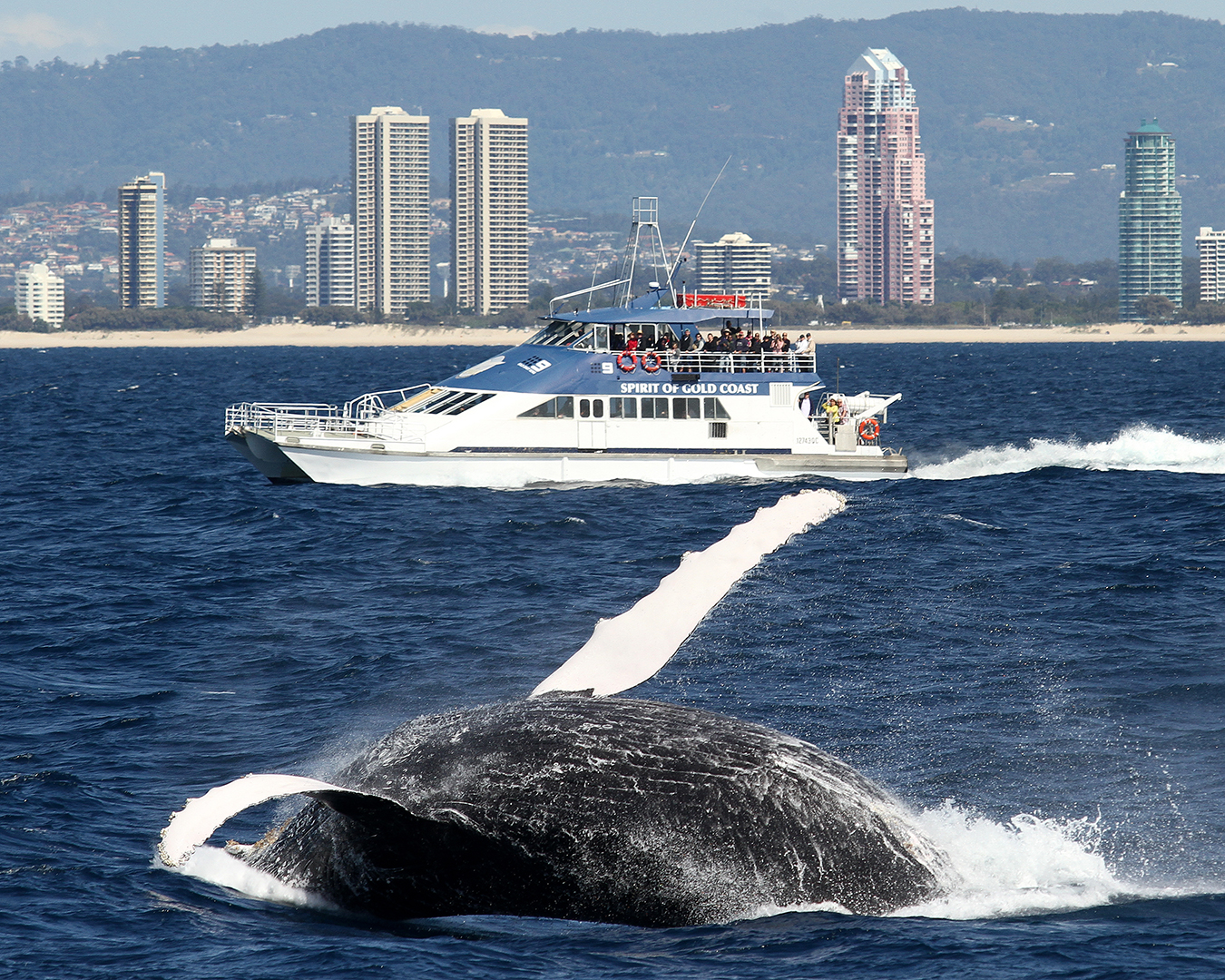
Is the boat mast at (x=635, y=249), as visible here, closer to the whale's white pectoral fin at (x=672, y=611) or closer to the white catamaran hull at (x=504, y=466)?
the white catamaran hull at (x=504, y=466)

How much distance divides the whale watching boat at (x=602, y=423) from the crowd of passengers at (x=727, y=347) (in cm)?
5

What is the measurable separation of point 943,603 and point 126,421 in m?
50.4

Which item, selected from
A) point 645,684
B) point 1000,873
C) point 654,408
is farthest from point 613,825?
point 654,408

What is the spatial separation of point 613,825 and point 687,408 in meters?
30.3

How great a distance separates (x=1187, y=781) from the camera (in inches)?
486

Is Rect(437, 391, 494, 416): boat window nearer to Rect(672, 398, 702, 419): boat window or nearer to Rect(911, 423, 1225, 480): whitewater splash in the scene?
Rect(672, 398, 702, 419): boat window

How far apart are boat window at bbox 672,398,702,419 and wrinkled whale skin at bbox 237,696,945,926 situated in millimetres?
29597

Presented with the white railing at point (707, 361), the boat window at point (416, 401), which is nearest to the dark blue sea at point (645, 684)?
the boat window at point (416, 401)

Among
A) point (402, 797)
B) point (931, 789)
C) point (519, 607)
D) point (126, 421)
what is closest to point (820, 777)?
point (402, 797)

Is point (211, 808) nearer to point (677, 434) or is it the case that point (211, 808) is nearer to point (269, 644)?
point (269, 644)

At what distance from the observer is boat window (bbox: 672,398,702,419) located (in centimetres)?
3734

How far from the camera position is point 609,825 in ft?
24.3

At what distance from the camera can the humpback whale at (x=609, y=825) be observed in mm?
7402

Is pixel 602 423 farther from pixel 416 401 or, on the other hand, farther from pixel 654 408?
pixel 416 401
